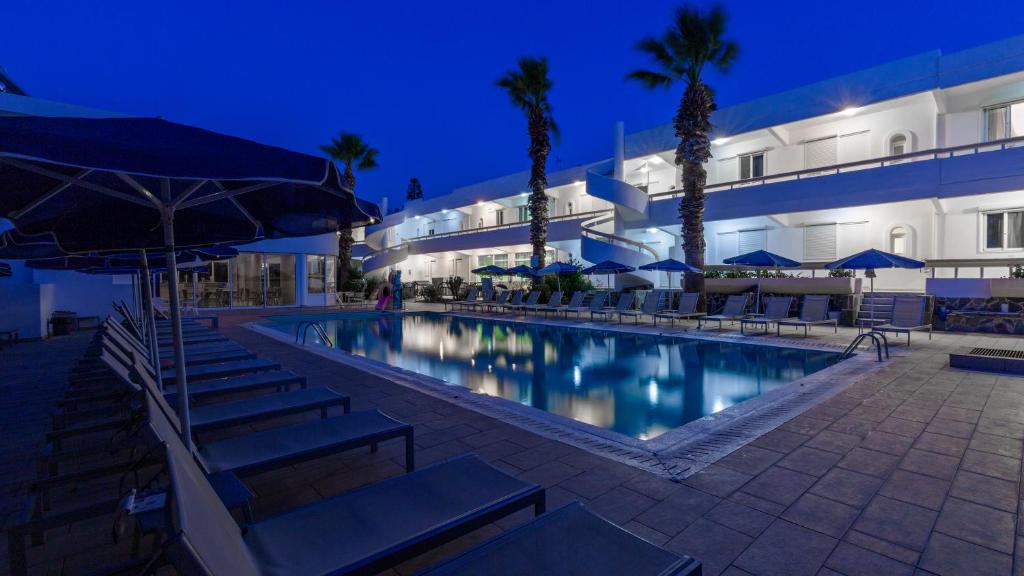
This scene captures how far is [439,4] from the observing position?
110625 mm

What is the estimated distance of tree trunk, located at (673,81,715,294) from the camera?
616 inches

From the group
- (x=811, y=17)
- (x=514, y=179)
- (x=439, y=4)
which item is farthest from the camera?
(x=811, y=17)

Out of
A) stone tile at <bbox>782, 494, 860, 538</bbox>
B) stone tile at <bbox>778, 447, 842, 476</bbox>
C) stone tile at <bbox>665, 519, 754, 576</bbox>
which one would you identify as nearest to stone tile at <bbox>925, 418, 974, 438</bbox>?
stone tile at <bbox>778, 447, 842, 476</bbox>

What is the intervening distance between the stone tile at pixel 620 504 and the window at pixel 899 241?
17.6 m

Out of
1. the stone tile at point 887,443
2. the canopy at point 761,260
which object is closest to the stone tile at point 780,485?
the stone tile at point 887,443

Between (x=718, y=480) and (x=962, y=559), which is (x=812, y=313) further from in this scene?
(x=962, y=559)

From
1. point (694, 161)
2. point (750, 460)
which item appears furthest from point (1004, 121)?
point (750, 460)

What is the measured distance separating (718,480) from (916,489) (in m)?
1.22

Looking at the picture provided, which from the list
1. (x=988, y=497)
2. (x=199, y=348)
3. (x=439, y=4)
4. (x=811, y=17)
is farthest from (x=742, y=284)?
(x=811, y=17)

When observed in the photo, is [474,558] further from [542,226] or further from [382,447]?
[542,226]

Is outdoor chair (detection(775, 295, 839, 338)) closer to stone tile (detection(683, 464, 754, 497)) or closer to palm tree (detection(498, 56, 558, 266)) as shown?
stone tile (detection(683, 464, 754, 497))

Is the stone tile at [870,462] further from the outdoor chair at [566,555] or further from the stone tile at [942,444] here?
the outdoor chair at [566,555]

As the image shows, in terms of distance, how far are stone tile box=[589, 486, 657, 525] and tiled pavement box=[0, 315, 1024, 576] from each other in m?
0.01

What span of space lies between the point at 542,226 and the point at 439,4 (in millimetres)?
109516
